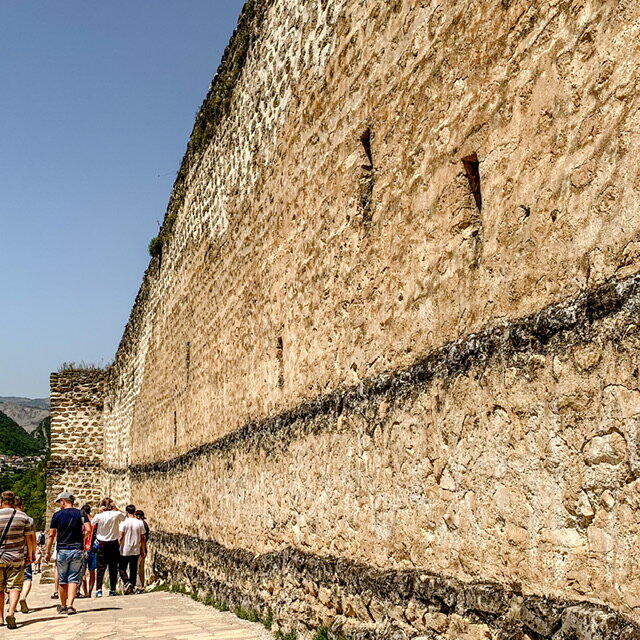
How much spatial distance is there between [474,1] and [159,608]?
711 centimetres

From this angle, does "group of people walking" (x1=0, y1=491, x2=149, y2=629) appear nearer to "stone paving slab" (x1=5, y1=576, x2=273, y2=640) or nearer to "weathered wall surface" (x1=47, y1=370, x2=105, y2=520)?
"stone paving slab" (x1=5, y1=576, x2=273, y2=640)

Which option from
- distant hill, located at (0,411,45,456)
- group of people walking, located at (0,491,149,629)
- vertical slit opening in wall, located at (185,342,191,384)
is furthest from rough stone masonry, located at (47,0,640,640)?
distant hill, located at (0,411,45,456)

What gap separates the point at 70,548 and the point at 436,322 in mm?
6446

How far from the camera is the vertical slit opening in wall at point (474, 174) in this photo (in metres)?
3.88

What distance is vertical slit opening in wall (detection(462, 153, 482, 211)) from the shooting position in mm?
3879

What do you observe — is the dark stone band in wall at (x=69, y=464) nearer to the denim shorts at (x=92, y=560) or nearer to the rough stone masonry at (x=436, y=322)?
the denim shorts at (x=92, y=560)

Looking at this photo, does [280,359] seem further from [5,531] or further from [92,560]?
[92,560]

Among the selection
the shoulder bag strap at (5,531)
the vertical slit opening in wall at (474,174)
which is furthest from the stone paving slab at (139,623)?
the vertical slit opening in wall at (474,174)

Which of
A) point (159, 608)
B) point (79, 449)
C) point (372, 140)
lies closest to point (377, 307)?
point (372, 140)

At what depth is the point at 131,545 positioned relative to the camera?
11.5 m

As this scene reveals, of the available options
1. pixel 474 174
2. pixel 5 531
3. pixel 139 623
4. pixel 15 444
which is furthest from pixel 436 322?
pixel 15 444

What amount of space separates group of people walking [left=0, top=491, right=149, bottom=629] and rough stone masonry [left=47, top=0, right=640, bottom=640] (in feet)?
5.89

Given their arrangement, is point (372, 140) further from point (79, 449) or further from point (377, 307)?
point (79, 449)

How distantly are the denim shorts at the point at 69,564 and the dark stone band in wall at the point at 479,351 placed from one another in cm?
359
